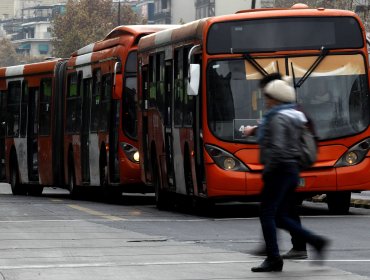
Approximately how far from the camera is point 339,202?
22875 mm

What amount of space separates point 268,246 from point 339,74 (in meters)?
9.42

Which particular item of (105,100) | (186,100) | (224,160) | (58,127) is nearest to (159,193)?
(186,100)

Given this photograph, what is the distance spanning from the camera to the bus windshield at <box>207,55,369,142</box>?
21562mm

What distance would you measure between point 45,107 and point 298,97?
43.2 ft

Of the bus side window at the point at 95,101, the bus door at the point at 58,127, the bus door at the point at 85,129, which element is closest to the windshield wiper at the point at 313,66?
the bus side window at the point at 95,101

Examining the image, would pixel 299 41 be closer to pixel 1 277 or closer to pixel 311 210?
pixel 311 210

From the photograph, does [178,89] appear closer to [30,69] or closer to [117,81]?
[117,81]

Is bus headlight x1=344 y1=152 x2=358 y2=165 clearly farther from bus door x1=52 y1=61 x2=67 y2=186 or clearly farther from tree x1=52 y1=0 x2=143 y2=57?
tree x1=52 y1=0 x2=143 y2=57

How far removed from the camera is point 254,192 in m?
21.5

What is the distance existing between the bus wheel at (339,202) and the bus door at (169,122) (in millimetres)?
2724

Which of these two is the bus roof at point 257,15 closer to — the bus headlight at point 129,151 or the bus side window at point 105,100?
the bus headlight at point 129,151

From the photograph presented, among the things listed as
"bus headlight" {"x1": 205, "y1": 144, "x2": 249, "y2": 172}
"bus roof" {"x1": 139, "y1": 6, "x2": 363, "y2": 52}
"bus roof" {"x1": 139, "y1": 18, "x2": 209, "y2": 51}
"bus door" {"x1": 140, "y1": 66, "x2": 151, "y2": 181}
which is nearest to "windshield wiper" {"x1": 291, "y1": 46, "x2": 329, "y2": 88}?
"bus roof" {"x1": 139, "y1": 6, "x2": 363, "y2": 52}

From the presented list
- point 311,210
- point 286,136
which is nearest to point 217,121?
point 311,210

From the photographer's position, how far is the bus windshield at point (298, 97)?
70.7ft
